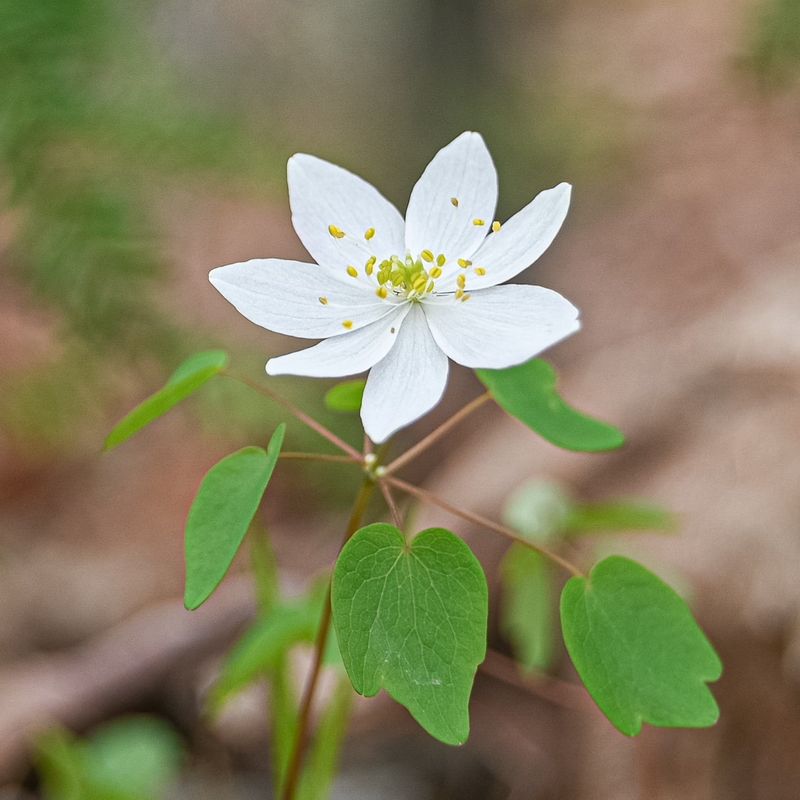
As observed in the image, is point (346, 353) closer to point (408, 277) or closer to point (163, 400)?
point (408, 277)

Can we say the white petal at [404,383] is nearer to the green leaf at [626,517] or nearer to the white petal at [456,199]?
the white petal at [456,199]

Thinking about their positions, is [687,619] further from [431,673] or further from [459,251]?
[459,251]

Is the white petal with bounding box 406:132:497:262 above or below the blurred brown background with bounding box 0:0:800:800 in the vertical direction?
above

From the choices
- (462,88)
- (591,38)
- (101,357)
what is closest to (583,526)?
(101,357)

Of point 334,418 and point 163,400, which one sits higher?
point 163,400

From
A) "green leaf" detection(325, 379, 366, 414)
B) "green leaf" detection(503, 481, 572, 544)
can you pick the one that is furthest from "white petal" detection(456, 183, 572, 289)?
"green leaf" detection(503, 481, 572, 544)

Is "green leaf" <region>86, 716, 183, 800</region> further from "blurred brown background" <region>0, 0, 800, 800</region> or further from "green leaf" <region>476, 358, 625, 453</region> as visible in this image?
"green leaf" <region>476, 358, 625, 453</region>

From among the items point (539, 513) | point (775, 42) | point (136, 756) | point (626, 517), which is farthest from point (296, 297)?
point (775, 42)
